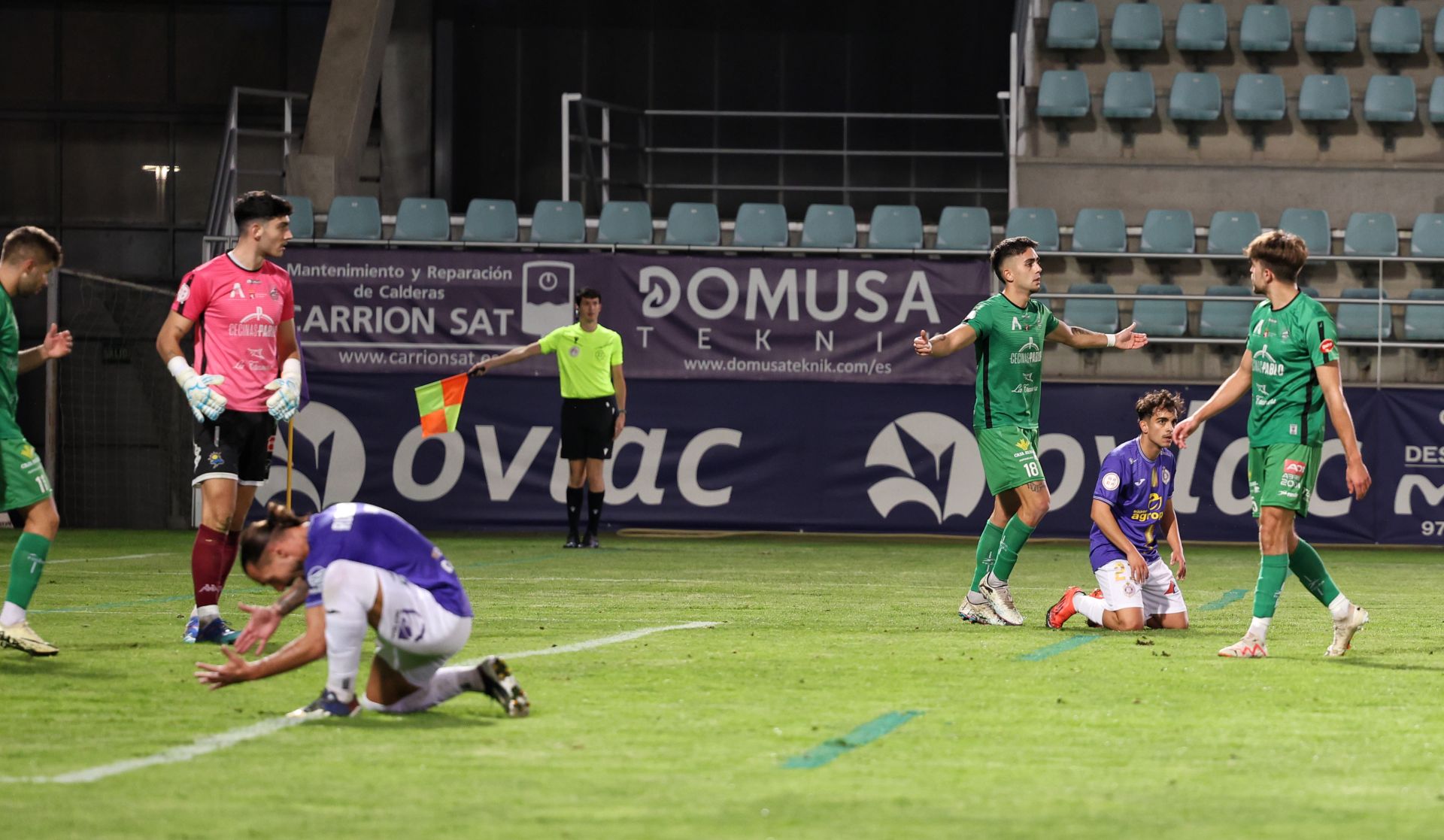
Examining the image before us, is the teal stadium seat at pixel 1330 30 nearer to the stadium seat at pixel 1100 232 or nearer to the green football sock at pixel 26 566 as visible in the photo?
the stadium seat at pixel 1100 232

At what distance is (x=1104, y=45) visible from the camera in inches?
904

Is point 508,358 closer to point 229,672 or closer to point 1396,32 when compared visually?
point 229,672

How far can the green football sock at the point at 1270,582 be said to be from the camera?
7746 millimetres

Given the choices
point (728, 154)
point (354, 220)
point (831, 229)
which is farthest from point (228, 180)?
point (728, 154)

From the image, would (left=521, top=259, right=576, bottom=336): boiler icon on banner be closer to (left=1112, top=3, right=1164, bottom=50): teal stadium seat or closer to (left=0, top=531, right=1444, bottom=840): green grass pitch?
(left=1112, top=3, right=1164, bottom=50): teal stadium seat

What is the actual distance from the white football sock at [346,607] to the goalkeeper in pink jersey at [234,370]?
280 cm

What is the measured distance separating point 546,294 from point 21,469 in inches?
442

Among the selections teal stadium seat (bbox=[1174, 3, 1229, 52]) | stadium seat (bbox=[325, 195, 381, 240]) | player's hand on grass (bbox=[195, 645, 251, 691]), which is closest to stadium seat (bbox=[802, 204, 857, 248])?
stadium seat (bbox=[325, 195, 381, 240])

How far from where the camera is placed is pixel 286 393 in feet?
26.8

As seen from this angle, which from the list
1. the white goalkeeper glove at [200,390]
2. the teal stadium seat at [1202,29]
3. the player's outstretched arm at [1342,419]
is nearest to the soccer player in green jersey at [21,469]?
the white goalkeeper glove at [200,390]

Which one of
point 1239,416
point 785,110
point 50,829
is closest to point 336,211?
point 785,110

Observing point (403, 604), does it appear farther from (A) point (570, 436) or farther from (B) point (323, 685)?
(A) point (570, 436)

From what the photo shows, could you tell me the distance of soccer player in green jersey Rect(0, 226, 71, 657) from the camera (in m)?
7.45

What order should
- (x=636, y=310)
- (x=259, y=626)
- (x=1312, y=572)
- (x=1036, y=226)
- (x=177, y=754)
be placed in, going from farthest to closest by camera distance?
(x=1036, y=226) → (x=636, y=310) → (x=1312, y=572) → (x=259, y=626) → (x=177, y=754)
